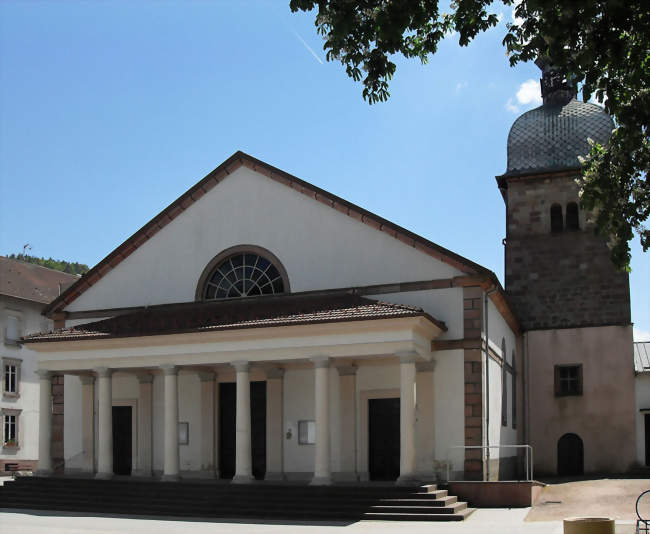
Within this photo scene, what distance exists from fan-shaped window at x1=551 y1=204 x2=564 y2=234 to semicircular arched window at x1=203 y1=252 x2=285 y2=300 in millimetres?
14133

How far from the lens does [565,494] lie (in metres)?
24.2

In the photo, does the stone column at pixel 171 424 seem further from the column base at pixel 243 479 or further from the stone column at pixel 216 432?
the stone column at pixel 216 432

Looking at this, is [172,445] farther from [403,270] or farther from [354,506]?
[403,270]

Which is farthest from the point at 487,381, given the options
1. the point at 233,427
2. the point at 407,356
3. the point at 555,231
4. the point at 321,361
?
the point at 555,231

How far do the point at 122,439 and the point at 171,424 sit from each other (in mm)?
4686

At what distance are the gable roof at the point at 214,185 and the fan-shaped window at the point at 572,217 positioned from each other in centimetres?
1234

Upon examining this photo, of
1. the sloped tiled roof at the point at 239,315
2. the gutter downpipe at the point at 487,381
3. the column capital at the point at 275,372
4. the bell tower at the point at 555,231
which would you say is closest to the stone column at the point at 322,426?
the sloped tiled roof at the point at 239,315

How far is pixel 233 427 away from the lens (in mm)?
27969

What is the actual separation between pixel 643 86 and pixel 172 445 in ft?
57.5

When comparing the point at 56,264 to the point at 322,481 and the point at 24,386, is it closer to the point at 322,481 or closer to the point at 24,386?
the point at 24,386

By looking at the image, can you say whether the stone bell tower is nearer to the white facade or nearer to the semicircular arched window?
the white facade

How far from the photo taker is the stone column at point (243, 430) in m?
24.4

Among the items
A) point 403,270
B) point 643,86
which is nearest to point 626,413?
point 403,270

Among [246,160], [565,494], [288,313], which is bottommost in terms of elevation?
[565,494]
